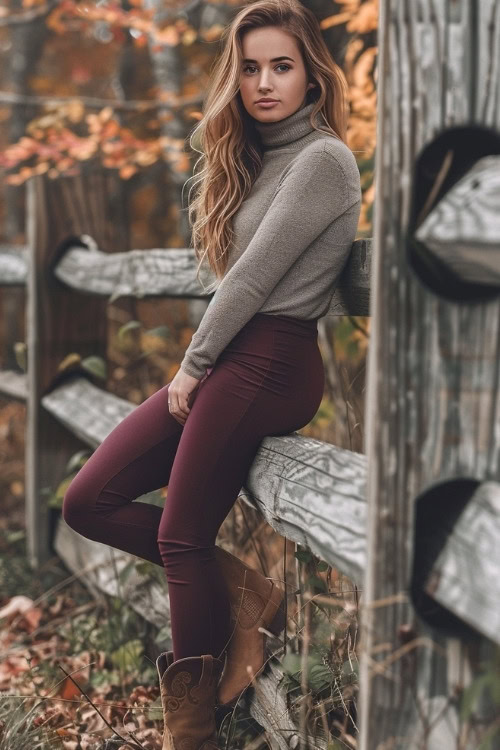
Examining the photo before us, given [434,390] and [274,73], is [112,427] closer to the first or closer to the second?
[274,73]

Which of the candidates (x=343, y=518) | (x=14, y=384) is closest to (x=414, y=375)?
(x=343, y=518)

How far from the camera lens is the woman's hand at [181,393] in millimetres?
2162

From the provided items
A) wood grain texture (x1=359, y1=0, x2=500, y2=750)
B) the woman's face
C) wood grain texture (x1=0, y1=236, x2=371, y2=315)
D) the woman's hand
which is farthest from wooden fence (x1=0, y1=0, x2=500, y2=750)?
the woman's face

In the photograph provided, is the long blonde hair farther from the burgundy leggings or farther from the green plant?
the green plant

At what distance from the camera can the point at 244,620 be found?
2264 millimetres

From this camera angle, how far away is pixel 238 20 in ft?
7.48

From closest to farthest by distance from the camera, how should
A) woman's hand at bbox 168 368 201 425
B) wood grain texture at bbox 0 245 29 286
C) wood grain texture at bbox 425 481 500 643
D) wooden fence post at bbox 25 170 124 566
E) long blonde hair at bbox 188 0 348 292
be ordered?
wood grain texture at bbox 425 481 500 643, woman's hand at bbox 168 368 201 425, long blonde hair at bbox 188 0 348 292, wooden fence post at bbox 25 170 124 566, wood grain texture at bbox 0 245 29 286

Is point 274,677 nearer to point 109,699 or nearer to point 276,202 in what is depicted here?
point 109,699

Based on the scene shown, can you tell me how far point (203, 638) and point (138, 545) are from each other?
359 millimetres

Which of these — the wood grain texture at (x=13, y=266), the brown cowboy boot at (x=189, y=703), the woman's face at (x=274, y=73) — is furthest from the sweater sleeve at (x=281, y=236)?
the wood grain texture at (x=13, y=266)

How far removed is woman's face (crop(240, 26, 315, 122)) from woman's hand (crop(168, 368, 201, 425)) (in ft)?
2.31

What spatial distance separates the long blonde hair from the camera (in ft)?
7.44

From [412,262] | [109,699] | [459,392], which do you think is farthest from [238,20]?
[109,699]

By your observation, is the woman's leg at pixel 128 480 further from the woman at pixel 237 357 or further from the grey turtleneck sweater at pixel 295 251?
the grey turtleneck sweater at pixel 295 251
